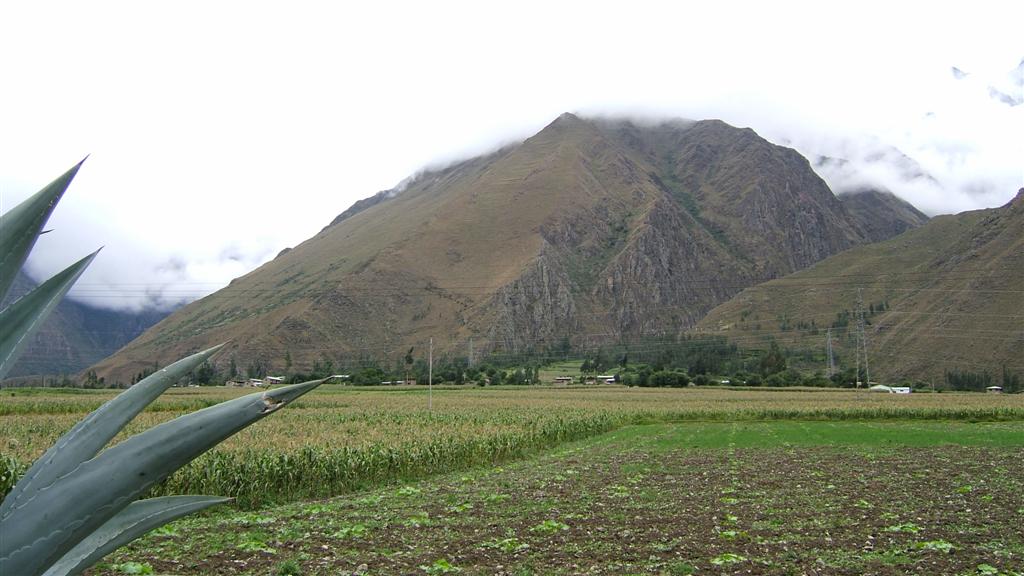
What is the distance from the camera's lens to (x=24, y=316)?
207cm

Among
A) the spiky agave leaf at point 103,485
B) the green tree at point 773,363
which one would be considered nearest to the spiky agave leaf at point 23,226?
the spiky agave leaf at point 103,485

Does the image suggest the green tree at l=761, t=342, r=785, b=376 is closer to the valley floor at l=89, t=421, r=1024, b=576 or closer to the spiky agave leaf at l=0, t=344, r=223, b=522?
the valley floor at l=89, t=421, r=1024, b=576

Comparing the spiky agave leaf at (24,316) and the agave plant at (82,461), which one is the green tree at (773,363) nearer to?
the agave plant at (82,461)

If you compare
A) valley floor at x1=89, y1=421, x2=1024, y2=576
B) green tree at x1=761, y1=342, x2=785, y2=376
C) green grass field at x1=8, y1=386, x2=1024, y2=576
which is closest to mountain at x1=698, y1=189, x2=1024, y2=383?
green tree at x1=761, y1=342, x2=785, y2=376

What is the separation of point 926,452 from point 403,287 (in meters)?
171

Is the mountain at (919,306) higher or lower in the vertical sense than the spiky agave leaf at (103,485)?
higher

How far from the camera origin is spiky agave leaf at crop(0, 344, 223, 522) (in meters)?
1.89

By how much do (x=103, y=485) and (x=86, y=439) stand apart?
0.56 feet

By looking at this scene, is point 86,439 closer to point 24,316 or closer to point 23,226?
point 24,316

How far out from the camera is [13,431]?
1187 inches

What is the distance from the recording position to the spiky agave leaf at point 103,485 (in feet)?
5.92

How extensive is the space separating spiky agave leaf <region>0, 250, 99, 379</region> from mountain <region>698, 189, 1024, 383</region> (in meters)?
131

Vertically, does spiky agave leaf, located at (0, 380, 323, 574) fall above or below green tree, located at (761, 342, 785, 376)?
above

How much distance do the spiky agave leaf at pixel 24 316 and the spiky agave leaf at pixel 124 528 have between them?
1.77ft
